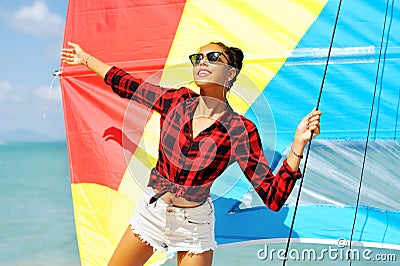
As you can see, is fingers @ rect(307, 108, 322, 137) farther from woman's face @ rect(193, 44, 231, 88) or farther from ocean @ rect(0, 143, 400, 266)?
ocean @ rect(0, 143, 400, 266)

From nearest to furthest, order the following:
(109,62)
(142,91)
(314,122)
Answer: (314,122), (142,91), (109,62)

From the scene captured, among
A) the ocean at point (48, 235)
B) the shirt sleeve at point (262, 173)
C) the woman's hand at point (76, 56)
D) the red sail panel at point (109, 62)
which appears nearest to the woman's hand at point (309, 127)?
the shirt sleeve at point (262, 173)

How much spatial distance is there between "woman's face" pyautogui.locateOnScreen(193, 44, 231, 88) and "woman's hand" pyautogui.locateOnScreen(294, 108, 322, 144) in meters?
0.35

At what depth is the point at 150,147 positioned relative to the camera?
3373 mm

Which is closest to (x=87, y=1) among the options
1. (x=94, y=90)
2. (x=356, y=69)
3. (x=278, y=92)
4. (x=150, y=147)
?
(x=94, y=90)

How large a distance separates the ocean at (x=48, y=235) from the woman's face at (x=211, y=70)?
5.37 ft

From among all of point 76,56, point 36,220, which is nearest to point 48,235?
point 36,220

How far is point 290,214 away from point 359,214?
1.13 feet

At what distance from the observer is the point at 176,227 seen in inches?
86.4

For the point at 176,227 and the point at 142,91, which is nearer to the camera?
the point at 176,227

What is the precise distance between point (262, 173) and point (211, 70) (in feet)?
1.31

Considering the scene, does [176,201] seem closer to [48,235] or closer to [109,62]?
[109,62]

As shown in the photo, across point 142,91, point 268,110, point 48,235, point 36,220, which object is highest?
point 36,220

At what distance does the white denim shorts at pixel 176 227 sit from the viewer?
2.19 metres
